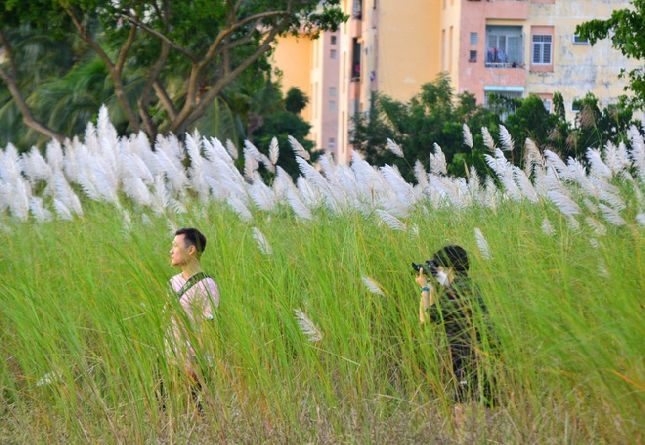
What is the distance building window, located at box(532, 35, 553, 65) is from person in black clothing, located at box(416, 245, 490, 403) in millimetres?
37269

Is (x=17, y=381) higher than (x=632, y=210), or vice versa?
(x=632, y=210)

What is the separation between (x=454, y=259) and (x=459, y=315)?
354 mm

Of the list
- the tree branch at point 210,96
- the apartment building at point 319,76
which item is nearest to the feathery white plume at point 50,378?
the tree branch at point 210,96

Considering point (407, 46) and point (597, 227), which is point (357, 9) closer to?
point (407, 46)

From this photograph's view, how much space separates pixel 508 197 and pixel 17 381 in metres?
2.84

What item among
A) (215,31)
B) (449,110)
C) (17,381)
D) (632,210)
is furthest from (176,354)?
(449,110)

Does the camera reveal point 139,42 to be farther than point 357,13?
No

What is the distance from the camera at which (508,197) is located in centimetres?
816

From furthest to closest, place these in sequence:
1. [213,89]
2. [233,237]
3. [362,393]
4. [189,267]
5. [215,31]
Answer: [215,31], [213,89], [233,237], [189,267], [362,393]

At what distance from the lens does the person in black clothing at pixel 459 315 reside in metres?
6.08

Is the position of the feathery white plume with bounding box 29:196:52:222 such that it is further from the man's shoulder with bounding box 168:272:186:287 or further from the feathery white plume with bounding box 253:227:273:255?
the feathery white plume with bounding box 253:227:273:255

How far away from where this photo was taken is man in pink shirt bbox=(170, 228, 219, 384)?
262 inches

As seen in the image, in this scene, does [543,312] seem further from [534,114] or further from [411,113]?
[411,113]

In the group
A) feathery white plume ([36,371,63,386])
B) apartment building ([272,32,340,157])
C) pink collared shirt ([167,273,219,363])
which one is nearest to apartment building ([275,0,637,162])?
apartment building ([272,32,340,157])
